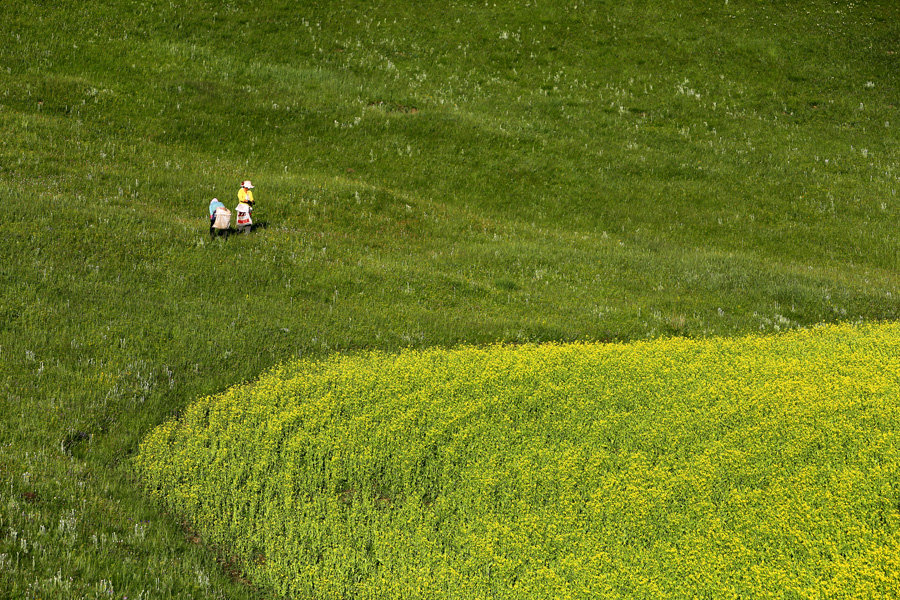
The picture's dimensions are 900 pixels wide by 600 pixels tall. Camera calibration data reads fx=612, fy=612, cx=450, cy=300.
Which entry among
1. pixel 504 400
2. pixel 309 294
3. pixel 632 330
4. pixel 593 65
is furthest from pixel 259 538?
pixel 593 65

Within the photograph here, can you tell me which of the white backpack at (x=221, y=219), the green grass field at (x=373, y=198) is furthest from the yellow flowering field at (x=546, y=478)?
the white backpack at (x=221, y=219)

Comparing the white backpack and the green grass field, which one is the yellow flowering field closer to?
the green grass field

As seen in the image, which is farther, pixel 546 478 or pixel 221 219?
pixel 221 219

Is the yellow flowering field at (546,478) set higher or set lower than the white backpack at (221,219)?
higher

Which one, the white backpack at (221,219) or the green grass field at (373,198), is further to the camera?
the white backpack at (221,219)

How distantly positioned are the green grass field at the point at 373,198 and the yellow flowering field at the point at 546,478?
2.82ft

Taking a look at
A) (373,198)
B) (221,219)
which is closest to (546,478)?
(221,219)

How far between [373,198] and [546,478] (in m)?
14.8

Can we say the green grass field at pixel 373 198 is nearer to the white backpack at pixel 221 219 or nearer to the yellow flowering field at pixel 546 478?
the white backpack at pixel 221 219

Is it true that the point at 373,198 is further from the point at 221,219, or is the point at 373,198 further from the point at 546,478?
the point at 546,478

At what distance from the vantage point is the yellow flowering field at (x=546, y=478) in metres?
6.53

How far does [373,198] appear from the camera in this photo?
2084 centimetres

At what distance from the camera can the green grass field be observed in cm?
917

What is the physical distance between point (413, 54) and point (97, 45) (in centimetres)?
1530
